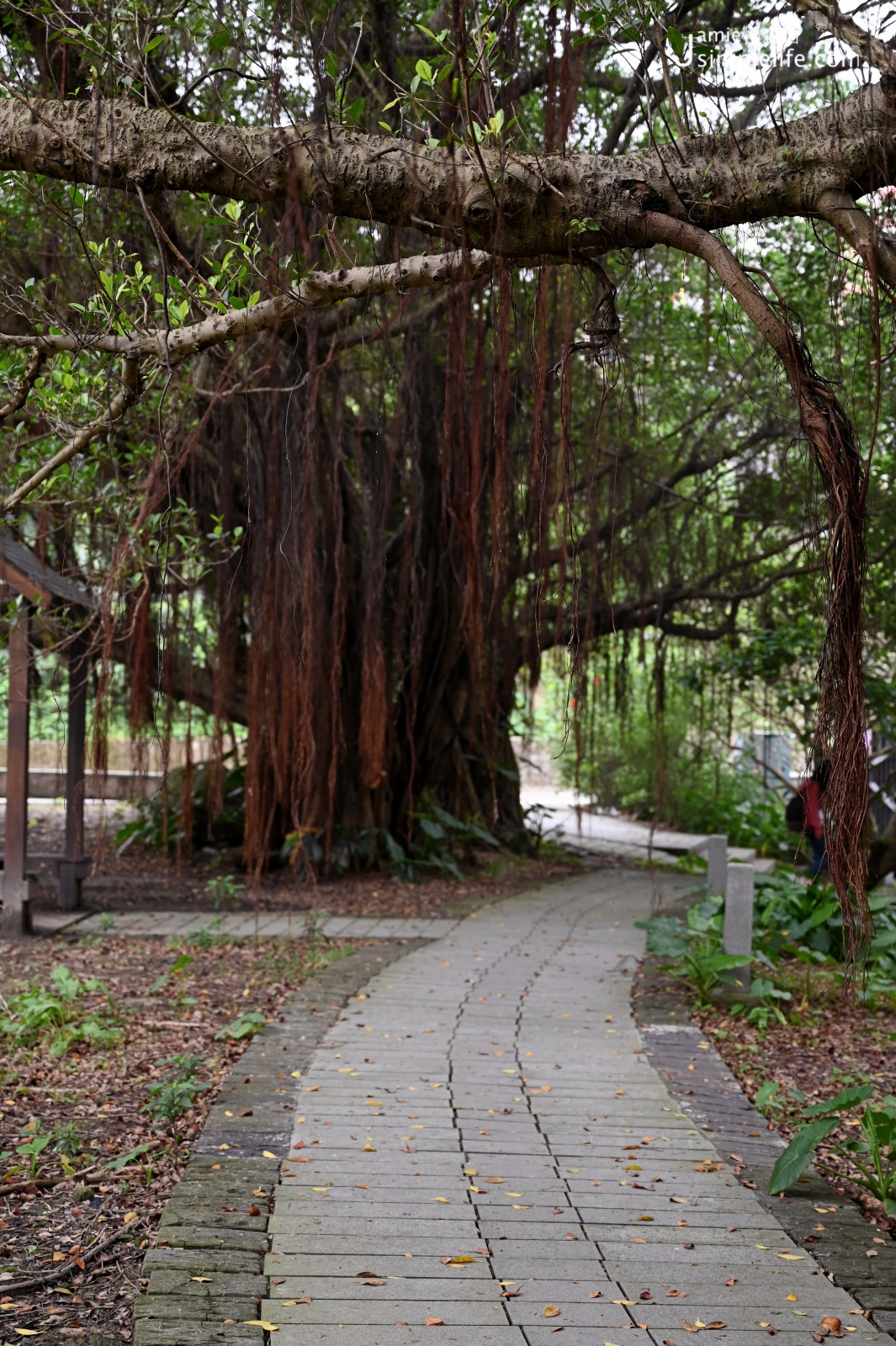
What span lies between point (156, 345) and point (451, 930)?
16.7 feet

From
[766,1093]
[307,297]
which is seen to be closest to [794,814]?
[766,1093]

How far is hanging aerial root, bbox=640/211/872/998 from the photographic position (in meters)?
2.12

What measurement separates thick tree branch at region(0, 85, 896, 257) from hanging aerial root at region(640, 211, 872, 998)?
14.0 inches

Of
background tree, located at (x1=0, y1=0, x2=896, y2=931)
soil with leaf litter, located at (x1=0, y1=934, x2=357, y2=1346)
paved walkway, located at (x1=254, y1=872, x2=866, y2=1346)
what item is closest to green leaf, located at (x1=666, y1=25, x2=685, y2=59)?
background tree, located at (x1=0, y1=0, x2=896, y2=931)

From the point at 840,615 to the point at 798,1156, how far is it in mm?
1722

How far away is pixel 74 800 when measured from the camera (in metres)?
7.60

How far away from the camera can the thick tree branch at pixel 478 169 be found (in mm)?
2424

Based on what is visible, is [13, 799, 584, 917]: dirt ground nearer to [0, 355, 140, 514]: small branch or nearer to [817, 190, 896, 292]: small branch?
[0, 355, 140, 514]: small branch

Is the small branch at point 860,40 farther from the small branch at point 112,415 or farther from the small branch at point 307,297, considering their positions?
the small branch at point 112,415

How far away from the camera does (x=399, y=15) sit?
253 inches

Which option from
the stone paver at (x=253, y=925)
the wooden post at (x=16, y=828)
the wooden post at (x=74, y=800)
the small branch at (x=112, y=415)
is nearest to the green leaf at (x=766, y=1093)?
the small branch at (x=112, y=415)

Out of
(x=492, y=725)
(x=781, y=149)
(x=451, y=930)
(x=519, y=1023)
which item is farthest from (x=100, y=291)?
(x=492, y=725)

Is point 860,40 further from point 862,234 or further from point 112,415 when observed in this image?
point 112,415

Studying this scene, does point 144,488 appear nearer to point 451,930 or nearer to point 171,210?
point 171,210
